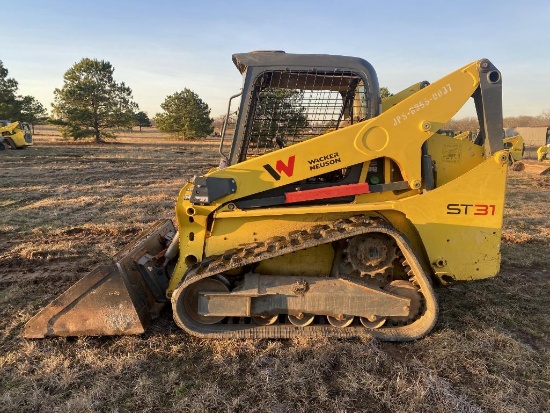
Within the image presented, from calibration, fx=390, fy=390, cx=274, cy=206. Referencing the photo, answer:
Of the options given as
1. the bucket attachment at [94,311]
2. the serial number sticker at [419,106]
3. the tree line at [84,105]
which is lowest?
the bucket attachment at [94,311]

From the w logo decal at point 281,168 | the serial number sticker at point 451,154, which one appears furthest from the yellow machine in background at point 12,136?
the serial number sticker at point 451,154

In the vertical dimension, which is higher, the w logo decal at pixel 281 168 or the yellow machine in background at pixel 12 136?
the yellow machine in background at pixel 12 136

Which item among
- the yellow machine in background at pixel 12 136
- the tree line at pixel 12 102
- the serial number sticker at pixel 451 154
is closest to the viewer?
the serial number sticker at pixel 451 154

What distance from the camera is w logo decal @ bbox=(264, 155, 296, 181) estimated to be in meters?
3.87

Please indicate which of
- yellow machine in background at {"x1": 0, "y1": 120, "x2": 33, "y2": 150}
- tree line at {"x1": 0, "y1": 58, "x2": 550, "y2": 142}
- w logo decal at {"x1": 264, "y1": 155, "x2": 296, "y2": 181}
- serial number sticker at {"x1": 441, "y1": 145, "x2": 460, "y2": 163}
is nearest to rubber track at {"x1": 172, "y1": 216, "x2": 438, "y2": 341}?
w logo decal at {"x1": 264, "y1": 155, "x2": 296, "y2": 181}

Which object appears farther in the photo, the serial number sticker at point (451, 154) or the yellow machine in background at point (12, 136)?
the yellow machine in background at point (12, 136)

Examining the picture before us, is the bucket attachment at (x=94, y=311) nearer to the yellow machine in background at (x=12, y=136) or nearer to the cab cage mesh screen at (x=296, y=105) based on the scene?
the cab cage mesh screen at (x=296, y=105)

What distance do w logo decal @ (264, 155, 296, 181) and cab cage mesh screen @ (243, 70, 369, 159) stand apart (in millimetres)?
430

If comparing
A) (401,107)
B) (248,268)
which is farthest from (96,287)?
(401,107)

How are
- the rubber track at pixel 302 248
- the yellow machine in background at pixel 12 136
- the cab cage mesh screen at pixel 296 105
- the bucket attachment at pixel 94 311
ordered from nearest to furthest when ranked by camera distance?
the rubber track at pixel 302 248
the bucket attachment at pixel 94 311
the cab cage mesh screen at pixel 296 105
the yellow machine in background at pixel 12 136

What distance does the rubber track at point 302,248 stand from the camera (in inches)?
146

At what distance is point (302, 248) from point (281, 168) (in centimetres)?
82

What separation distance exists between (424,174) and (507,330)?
1.93 meters

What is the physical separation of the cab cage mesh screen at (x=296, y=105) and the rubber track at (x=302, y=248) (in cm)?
104
